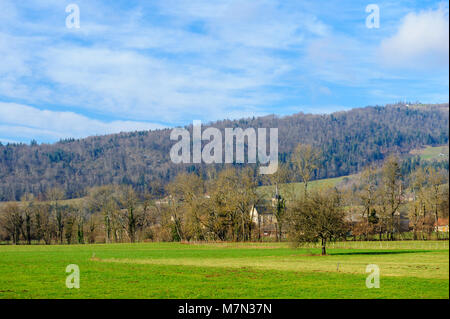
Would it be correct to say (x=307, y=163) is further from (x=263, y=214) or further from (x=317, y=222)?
(x=317, y=222)

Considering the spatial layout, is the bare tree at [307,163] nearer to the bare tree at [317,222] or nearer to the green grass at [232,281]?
the bare tree at [317,222]

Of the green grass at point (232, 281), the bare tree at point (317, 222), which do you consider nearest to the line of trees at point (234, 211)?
the bare tree at point (317, 222)

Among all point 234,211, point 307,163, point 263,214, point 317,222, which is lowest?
point 317,222

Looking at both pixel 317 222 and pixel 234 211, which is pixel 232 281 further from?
pixel 234 211

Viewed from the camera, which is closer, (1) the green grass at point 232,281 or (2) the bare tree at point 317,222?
(1) the green grass at point 232,281

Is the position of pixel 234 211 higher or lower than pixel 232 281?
higher

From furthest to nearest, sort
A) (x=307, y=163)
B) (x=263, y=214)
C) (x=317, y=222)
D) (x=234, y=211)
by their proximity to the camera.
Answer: (x=263, y=214)
(x=307, y=163)
(x=234, y=211)
(x=317, y=222)

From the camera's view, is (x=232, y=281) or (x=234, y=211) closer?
(x=232, y=281)

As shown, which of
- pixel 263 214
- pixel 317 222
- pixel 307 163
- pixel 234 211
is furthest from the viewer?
pixel 263 214

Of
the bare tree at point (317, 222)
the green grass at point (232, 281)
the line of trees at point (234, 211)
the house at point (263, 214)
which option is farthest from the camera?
the house at point (263, 214)

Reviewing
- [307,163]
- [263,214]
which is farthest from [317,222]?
[263,214]

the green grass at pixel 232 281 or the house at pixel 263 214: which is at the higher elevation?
the house at pixel 263 214

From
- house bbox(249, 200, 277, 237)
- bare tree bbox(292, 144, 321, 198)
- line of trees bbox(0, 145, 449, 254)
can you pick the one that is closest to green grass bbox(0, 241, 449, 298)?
line of trees bbox(0, 145, 449, 254)
